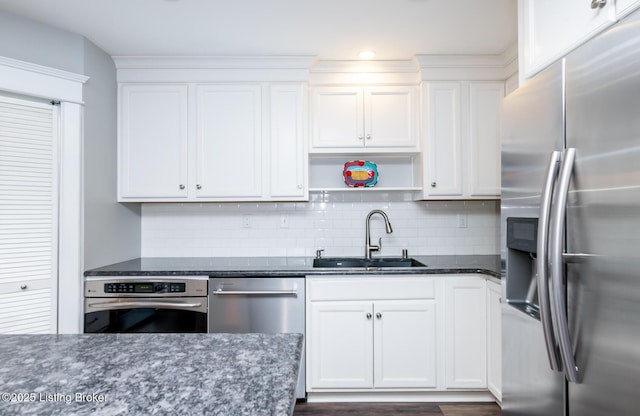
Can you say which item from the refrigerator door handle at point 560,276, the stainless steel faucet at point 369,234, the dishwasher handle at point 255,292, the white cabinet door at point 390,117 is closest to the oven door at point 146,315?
the dishwasher handle at point 255,292

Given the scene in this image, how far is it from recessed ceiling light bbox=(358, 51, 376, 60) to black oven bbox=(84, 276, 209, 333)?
6.10 feet

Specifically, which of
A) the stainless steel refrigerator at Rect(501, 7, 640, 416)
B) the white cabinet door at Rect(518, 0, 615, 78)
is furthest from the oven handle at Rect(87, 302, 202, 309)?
the white cabinet door at Rect(518, 0, 615, 78)

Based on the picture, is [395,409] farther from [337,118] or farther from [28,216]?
[28,216]

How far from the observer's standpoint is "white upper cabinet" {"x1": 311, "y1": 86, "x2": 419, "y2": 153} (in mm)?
2623

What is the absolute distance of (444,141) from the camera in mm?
2602

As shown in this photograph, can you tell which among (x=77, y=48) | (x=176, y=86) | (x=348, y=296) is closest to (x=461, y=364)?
(x=348, y=296)

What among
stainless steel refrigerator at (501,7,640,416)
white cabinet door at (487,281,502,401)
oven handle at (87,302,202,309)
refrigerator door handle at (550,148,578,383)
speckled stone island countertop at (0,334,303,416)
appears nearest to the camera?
speckled stone island countertop at (0,334,303,416)

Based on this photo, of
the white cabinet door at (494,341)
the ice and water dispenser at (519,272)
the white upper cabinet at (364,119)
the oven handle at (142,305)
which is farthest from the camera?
the white upper cabinet at (364,119)

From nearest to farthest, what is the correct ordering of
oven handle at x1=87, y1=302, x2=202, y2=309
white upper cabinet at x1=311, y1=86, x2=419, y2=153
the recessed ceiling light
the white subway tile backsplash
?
oven handle at x1=87, y1=302, x2=202, y2=309
the recessed ceiling light
white upper cabinet at x1=311, y1=86, x2=419, y2=153
the white subway tile backsplash

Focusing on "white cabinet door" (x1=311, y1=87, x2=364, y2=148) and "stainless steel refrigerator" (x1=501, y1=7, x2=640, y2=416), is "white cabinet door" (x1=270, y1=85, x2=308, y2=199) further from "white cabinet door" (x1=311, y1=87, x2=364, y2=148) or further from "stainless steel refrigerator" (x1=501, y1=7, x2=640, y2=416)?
"stainless steel refrigerator" (x1=501, y1=7, x2=640, y2=416)

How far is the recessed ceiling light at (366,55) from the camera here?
2.52 meters

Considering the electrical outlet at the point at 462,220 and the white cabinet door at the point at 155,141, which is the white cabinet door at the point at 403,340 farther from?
the white cabinet door at the point at 155,141

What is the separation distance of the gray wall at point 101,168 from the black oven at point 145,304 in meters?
0.24

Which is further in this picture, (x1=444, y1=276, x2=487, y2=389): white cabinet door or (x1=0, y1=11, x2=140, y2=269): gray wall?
(x1=444, y1=276, x2=487, y2=389): white cabinet door
